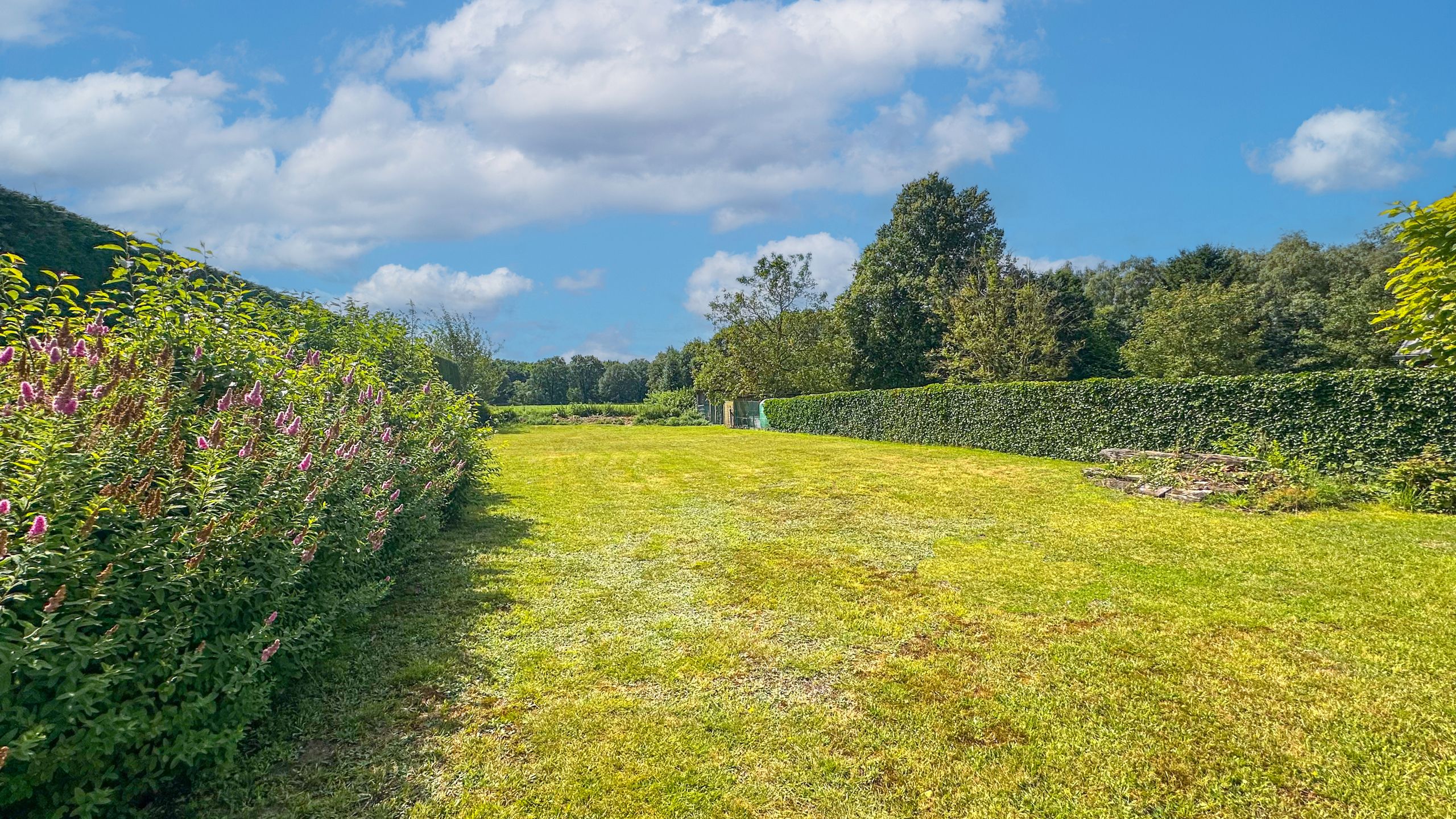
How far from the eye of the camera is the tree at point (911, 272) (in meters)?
36.5

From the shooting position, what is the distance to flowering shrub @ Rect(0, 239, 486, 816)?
2.22 m

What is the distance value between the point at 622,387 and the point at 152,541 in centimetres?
8656

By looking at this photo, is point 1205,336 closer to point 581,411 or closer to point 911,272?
point 911,272

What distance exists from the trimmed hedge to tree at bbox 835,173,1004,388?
1689cm

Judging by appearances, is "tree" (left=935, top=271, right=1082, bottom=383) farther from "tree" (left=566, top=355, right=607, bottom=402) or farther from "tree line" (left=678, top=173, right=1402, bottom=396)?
"tree" (left=566, top=355, right=607, bottom=402)

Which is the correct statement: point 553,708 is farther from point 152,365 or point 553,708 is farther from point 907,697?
point 152,365

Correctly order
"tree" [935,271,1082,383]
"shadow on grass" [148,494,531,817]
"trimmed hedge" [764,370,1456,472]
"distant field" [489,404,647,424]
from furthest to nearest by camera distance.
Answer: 1. "distant field" [489,404,647,424]
2. "tree" [935,271,1082,383]
3. "trimmed hedge" [764,370,1456,472]
4. "shadow on grass" [148,494,531,817]

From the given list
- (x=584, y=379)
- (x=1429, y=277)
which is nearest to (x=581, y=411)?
(x=584, y=379)

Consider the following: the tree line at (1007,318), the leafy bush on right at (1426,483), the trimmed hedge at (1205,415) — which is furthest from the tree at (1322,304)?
the leafy bush on right at (1426,483)

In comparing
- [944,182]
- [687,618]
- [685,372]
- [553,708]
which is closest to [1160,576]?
[687,618]

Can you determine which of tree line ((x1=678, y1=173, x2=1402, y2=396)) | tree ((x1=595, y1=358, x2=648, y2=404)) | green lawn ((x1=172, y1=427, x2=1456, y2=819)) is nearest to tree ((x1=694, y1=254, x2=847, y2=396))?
tree line ((x1=678, y1=173, x2=1402, y2=396))

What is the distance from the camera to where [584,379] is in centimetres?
9162

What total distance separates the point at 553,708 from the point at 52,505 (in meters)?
2.39

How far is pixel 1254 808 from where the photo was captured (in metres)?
2.80
